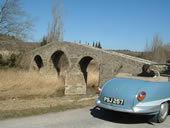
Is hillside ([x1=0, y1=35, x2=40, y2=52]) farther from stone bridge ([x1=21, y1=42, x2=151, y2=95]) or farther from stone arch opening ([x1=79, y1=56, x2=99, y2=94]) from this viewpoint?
stone arch opening ([x1=79, y1=56, x2=99, y2=94])

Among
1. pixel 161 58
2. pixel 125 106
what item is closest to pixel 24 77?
pixel 125 106

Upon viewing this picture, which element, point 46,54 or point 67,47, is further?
point 46,54

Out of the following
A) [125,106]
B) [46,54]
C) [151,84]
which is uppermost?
[46,54]

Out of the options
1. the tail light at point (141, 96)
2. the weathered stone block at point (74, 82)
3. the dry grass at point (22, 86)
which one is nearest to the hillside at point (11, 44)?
the dry grass at point (22, 86)

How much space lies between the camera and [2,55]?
78.7 feet

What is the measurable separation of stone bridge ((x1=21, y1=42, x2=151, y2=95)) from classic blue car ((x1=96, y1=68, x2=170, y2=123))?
6.51 m

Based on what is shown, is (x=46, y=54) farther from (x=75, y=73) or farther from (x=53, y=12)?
(x=53, y=12)

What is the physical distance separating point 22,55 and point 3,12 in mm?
6233

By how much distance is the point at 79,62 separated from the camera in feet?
52.9

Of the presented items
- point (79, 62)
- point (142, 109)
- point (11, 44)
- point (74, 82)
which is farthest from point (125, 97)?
point (11, 44)

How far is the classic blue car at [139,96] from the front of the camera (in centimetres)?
401

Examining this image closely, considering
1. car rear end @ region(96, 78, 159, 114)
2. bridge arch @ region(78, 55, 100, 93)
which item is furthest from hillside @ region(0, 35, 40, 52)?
car rear end @ region(96, 78, 159, 114)

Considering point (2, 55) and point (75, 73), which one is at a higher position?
point (2, 55)

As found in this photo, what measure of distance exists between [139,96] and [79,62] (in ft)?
40.1
